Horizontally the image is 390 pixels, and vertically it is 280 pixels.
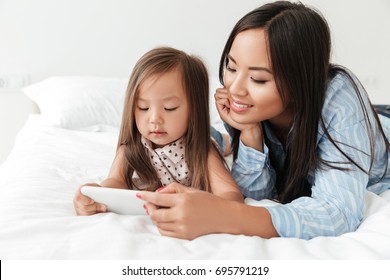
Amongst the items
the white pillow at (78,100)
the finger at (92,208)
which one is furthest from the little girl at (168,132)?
the white pillow at (78,100)

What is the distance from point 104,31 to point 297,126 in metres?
1.74

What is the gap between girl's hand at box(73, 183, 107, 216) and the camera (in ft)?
3.20

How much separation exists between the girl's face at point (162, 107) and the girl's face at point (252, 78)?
0.14 meters

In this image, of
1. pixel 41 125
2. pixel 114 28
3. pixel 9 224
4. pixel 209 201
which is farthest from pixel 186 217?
pixel 114 28

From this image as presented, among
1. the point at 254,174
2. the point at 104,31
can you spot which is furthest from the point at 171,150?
the point at 104,31

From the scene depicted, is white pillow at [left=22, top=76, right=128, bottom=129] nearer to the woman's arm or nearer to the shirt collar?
the shirt collar

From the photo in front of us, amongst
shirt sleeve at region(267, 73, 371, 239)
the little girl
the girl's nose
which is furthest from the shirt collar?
shirt sleeve at region(267, 73, 371, 239)

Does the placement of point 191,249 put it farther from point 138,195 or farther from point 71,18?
point 71,18

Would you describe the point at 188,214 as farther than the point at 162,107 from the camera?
No

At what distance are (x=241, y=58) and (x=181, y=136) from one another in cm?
29

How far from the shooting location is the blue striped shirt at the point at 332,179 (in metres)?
0.92

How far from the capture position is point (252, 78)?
99cm

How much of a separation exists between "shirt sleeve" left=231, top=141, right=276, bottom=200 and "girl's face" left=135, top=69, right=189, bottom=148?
176mm

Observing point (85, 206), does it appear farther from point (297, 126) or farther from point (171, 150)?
point (297, 126)
